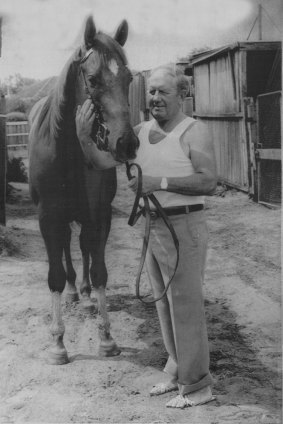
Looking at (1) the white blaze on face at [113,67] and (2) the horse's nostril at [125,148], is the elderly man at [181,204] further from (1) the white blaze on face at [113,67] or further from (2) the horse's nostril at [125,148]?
(1) the white blaze on face at [113,67]

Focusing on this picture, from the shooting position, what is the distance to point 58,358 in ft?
12.4

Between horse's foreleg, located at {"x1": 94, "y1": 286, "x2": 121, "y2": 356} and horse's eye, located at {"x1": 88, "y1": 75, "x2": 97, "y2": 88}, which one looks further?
horse's foreleg, located at {"x1": 94, "y1": 286, "x2": 121, "y2": 356}

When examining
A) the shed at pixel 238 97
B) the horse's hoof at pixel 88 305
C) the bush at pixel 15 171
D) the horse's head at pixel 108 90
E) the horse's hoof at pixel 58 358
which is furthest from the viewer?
the shed at pixel 238 97

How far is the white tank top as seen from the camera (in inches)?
115

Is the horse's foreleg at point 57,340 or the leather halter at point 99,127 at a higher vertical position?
the leather halter at point 99,127

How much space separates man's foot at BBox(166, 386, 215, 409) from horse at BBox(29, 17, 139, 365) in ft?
2.98

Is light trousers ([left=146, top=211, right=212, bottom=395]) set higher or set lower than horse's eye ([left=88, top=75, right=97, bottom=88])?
lower

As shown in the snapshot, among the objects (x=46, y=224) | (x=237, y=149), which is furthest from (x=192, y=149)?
(x=237, y=149)

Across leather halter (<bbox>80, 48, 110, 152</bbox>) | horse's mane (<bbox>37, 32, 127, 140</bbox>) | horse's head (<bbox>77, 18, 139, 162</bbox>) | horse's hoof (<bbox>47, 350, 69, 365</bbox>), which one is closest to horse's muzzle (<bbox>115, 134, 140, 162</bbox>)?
horse's head (<bbox>77, 18, 139, 162</bbox>)

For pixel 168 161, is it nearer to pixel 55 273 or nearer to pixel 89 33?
pixel 89 33

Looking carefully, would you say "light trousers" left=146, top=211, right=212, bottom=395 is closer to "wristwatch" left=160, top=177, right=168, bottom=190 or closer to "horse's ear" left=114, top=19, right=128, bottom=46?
"wristwatch" left=160, top=177, right=168, bottom=190

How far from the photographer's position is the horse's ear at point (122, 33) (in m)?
3.24

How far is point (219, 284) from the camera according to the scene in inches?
210

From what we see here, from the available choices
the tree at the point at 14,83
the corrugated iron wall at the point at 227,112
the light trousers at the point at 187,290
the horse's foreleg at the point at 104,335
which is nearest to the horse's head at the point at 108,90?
the light trousers at the point at 187,290
